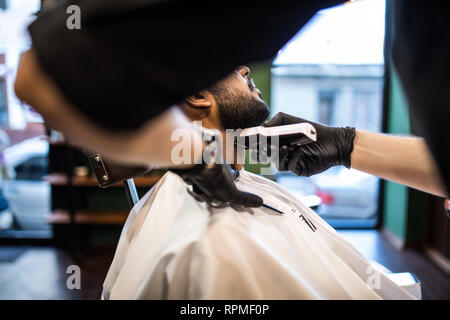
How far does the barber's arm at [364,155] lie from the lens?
92 centimetres

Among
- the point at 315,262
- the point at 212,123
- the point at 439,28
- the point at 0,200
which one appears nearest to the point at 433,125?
the point at 439,28

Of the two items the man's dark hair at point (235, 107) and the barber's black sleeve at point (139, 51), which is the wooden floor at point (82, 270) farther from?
the barber's black sleeve at point (139, 51)

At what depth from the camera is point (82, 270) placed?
101 inches

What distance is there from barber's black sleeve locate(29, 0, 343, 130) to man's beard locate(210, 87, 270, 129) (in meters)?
0.51

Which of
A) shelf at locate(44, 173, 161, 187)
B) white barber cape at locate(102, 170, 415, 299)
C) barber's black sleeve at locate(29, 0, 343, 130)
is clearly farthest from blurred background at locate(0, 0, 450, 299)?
barber's black sleeve at locate(29, 0, 343, 130)

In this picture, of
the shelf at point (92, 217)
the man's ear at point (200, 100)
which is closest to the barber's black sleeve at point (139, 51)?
the man's ear at point (200, 100)

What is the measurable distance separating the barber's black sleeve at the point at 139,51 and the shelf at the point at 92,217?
2614 mm

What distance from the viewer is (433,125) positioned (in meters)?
0.44

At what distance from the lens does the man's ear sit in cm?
95

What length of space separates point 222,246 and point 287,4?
0.47 m

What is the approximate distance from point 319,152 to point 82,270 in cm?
238

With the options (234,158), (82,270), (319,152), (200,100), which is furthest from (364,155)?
(82,270)

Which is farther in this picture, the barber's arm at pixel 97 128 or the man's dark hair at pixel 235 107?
the man's dark hair at pixel 235 107
